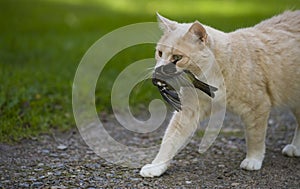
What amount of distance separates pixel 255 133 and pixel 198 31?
1096 millimetres

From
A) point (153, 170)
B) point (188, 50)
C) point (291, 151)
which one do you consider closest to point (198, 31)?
point (188, 50)

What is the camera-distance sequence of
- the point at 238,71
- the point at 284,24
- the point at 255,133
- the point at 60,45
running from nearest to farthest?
the point at 238,71 < the point at 255,133 < the point at 284,24 < the point at 60,45

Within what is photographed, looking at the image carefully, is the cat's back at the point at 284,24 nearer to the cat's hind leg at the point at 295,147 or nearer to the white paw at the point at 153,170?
the cat's hind leg at the point at 295,147

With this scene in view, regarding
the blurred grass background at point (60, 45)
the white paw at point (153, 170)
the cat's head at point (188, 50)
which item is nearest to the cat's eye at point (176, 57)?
the cat's head at point (188, 50)

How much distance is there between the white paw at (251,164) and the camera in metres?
4.04

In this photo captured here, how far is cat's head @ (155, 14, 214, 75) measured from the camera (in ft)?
11.9

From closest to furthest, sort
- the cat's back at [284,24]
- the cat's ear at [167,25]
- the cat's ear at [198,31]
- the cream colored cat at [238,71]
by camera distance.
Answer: the cat's ear at [198,31]
the cream colored cat at [238,71]
the cat's ear at [167,25]
the cat's back at [284,24]

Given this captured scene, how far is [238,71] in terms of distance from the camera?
388 centimetres

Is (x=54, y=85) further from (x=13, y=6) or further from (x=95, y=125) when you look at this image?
(x=13, y=6)

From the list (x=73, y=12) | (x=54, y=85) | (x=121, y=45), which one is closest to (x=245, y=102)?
(x=54, y=85)

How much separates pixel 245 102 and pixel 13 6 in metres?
11.1

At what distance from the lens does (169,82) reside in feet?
12.3

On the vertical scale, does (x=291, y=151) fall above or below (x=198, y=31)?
below

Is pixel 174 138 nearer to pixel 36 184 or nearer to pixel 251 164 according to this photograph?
pixel 251 164
